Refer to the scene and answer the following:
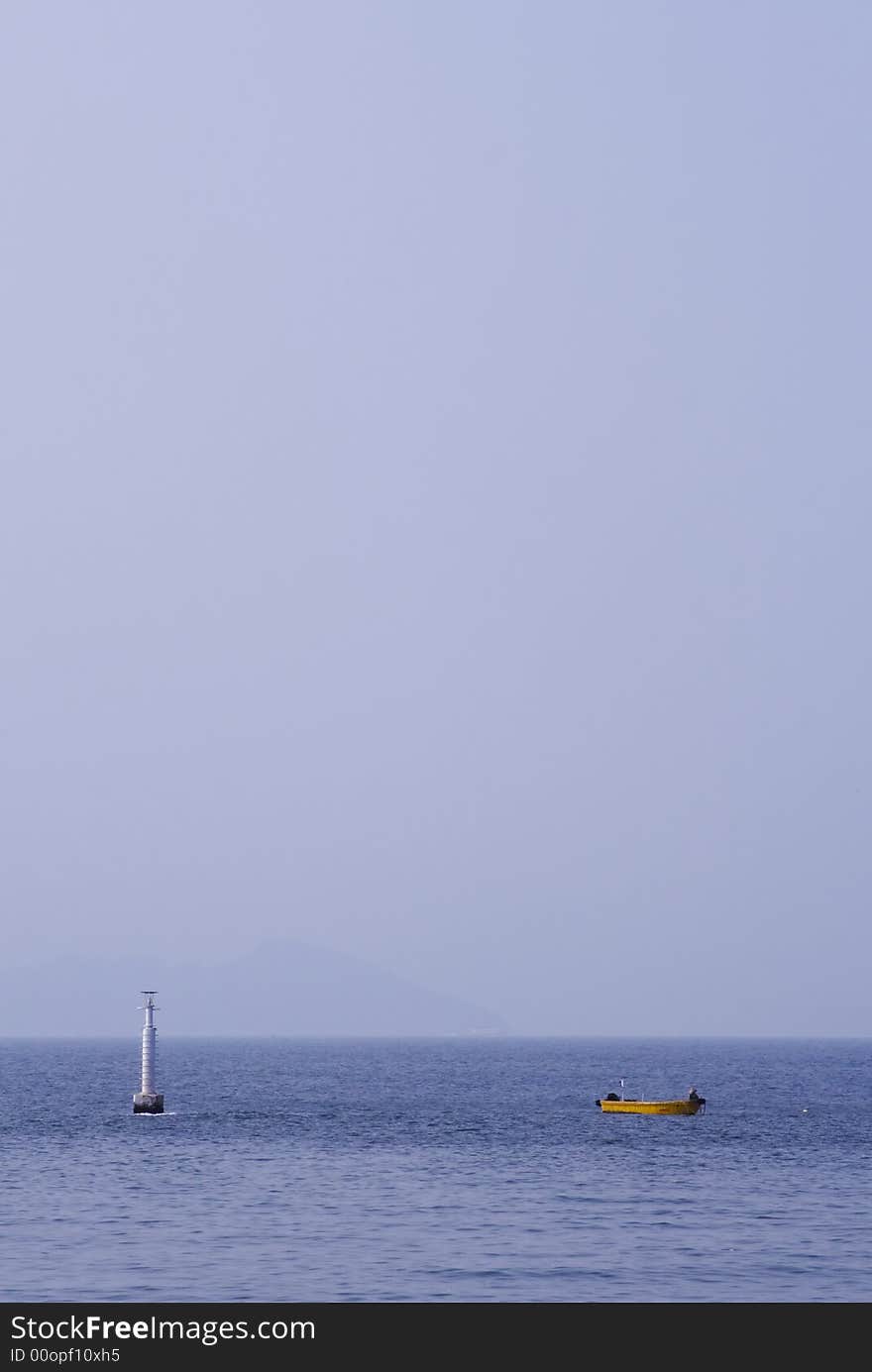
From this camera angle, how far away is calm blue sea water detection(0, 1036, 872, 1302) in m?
52.4

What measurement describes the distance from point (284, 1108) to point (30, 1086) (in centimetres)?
5737

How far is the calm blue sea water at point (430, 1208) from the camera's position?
52375 mm

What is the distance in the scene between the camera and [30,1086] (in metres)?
183
